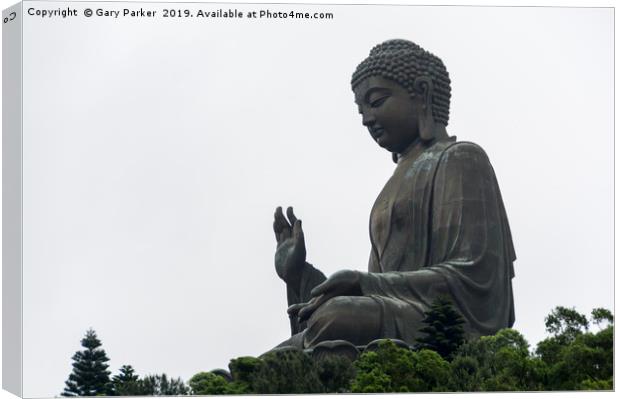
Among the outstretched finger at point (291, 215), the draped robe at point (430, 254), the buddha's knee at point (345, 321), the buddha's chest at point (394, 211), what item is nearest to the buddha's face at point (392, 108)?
the draped robe at point (430, 254)

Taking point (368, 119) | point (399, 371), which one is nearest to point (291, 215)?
point (368, 119)

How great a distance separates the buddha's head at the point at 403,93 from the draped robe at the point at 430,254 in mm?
225

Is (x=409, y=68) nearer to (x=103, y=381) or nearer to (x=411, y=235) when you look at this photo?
(x=411, y=235)

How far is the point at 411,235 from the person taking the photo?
32.2 meters

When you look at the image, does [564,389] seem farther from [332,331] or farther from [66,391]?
[66,391]

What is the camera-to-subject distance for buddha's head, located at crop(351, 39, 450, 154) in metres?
32.6

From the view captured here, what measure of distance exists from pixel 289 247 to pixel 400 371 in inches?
113

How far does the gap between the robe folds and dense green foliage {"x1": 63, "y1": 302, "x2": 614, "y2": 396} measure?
0.74m

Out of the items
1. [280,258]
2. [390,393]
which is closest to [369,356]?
[390,393]

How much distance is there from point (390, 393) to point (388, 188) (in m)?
3.43

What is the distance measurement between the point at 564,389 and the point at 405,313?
1.97m

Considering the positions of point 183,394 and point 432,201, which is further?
point 432,201

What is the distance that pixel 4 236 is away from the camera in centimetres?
3131

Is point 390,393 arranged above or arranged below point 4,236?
below
